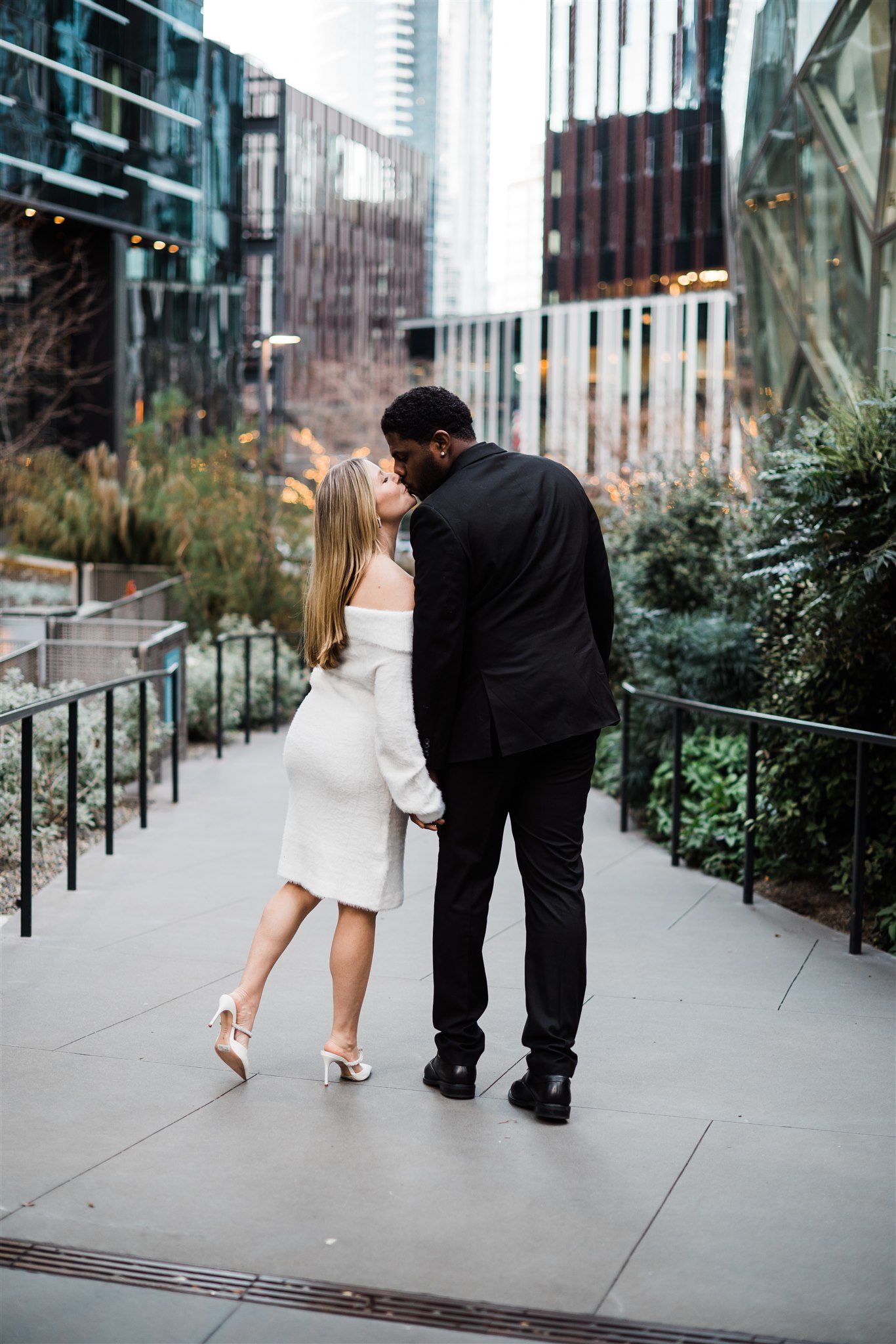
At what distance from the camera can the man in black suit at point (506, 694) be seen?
354 cm

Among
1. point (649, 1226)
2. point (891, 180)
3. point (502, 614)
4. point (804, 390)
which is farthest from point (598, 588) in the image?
point (804, 390)

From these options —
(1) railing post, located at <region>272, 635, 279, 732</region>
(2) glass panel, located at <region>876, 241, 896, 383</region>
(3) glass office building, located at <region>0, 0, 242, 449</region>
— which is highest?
(3) glass office building, located at <region>0, 0, 242, 449</region>

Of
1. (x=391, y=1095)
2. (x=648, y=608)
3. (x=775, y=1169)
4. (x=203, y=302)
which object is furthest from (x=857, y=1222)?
(x=203, y=302)

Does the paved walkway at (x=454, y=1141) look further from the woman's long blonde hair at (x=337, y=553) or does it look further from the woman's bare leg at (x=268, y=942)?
the woman's long blonde hair at (x=337, y=553)

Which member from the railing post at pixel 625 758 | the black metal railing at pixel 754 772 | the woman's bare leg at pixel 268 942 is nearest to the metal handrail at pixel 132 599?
the railing post at pixel 625 758

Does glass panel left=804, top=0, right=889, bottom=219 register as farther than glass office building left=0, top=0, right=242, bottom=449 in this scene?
No

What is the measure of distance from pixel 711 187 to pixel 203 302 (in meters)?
43.9

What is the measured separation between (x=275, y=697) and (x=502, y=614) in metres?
10.6

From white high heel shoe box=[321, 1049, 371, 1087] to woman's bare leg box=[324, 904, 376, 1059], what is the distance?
0.05 feet

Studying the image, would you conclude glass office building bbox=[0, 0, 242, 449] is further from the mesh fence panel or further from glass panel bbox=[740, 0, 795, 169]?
the mesh fence panel

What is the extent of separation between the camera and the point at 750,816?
6379 millimetres

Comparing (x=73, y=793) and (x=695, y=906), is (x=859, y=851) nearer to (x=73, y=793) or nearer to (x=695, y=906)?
(x=695, y=906)

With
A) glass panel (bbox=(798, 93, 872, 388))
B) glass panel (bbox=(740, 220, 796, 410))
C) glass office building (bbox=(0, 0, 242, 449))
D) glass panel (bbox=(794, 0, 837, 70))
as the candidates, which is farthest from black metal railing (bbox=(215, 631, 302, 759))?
Result: glass office building (bbox=(0, 0, 242, 449))

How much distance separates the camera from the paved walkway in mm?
2699
